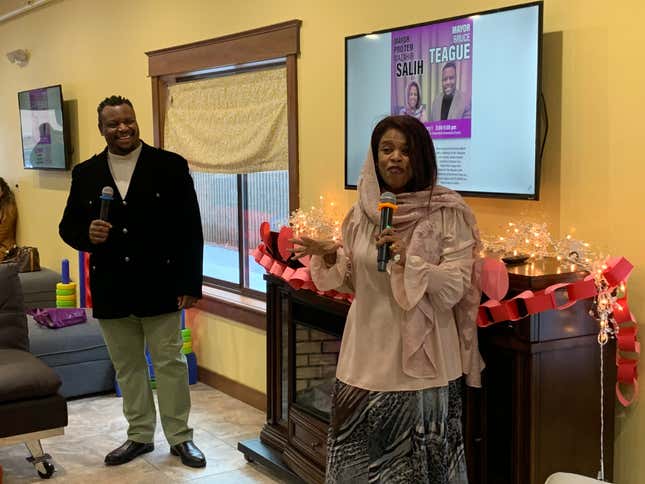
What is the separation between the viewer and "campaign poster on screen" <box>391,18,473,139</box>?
2.77m

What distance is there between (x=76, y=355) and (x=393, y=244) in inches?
115

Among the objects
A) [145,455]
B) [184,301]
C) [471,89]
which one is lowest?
[145,455]

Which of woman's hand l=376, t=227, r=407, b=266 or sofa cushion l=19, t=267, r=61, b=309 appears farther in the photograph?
sofa cushion l=19, t=267, r=61, b=309

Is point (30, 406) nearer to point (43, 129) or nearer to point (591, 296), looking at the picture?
point (591, 296)

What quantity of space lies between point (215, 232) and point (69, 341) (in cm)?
105

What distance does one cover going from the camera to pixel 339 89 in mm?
3547

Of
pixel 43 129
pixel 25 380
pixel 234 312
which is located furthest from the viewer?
pixel 43 129

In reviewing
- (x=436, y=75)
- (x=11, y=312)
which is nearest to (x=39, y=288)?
(x=11, y=312)

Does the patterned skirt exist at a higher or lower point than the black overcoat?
lower

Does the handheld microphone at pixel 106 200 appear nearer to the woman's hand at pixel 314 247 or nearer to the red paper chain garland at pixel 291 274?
the red paper chain garland at pixel 291 274

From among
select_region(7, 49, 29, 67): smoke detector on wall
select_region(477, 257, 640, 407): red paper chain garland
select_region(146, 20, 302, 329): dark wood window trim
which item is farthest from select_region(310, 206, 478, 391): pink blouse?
select_region(7, 49, 29, 67): smoke detector on wall

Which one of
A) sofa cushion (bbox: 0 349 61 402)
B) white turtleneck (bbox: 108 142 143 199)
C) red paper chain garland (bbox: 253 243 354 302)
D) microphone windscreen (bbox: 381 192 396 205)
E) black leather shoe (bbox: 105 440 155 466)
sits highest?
white turtleneck (bbox: 108 142 143 199)

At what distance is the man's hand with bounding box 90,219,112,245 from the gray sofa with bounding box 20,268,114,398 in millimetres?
1494

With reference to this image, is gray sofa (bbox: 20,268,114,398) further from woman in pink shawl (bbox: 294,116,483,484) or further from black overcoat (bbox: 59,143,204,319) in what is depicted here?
woman in pink shawl (bbox: 294,116,483,484)
